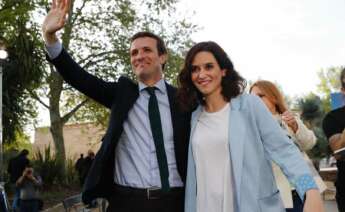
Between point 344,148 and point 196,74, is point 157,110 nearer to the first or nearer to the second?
point 196,74

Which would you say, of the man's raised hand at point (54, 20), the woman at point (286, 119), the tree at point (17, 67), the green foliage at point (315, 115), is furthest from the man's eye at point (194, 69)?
the green foliage at point (315, 115)

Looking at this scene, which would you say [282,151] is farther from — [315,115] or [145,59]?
[315,115]

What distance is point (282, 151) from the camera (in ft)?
9.80

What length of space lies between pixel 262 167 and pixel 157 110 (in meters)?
0.81

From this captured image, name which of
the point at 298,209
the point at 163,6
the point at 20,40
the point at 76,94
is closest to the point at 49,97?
the point at 76,94

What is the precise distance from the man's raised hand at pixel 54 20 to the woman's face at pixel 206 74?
2.76ft

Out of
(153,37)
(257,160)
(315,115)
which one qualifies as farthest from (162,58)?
(315,115)

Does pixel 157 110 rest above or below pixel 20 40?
below

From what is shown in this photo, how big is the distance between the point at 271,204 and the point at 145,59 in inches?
49.7

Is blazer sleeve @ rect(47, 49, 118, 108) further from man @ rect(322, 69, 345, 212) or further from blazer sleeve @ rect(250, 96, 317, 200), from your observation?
man @ rect(322, 69, 345, 212)

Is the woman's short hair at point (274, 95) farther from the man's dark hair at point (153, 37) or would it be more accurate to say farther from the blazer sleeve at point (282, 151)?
the blazer sleeve at point (282, 151)

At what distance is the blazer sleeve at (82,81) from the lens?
11.2 ft

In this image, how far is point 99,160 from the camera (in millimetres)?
3303

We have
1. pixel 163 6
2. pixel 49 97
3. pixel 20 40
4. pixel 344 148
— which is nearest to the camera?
pixel 344 148
